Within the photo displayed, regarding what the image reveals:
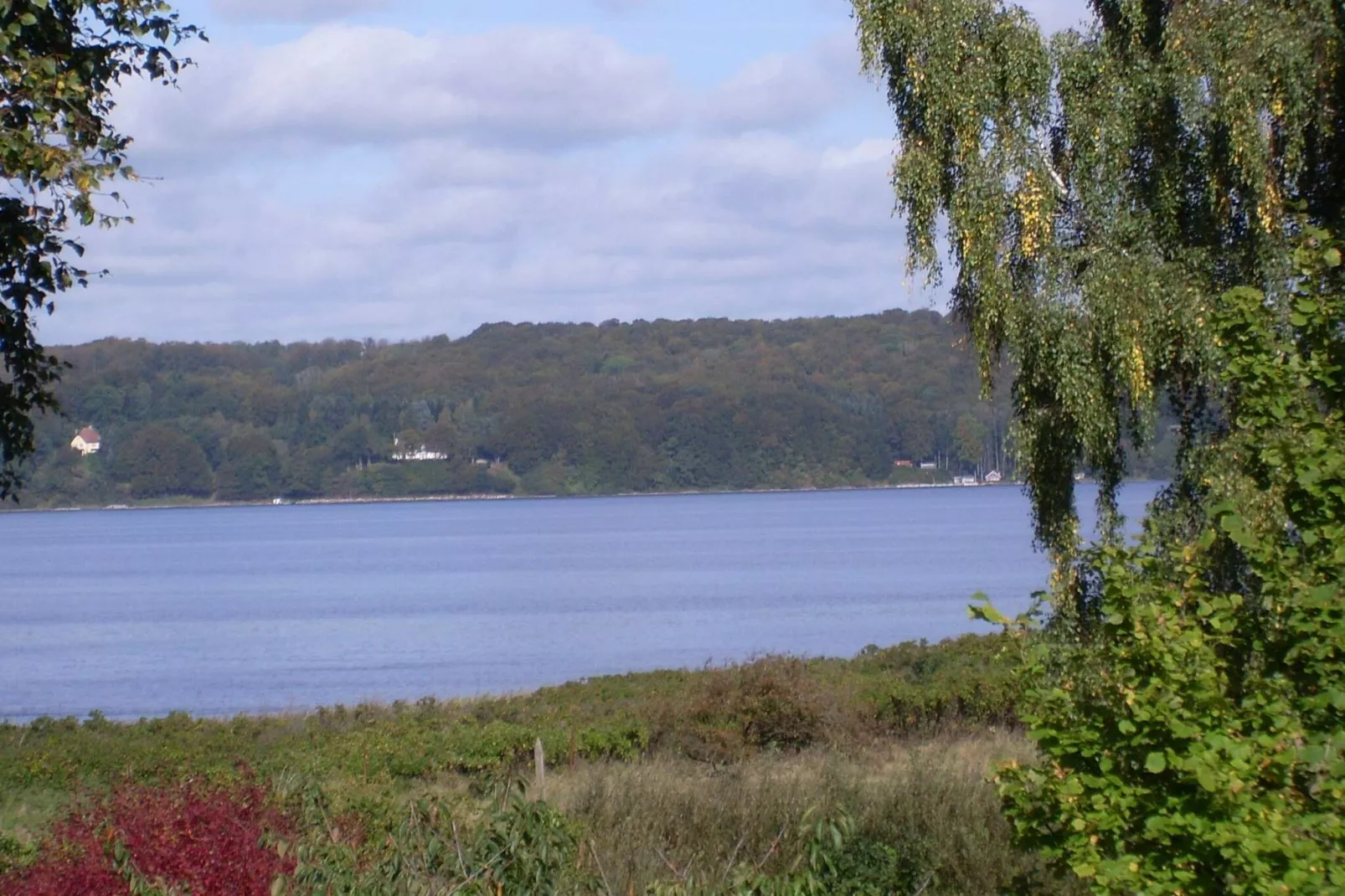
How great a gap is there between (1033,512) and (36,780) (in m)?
10.4

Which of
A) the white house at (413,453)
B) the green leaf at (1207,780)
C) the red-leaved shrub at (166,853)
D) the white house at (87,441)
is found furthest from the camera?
the white house at (413,453)

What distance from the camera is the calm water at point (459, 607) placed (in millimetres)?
41125

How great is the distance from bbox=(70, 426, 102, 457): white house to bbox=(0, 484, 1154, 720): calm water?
28.5 metres

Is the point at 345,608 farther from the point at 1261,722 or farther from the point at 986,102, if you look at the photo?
the point at 1261,722

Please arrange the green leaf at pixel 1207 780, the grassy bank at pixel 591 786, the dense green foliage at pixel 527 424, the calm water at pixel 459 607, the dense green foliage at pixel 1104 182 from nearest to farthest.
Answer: the green leaf at pixel 1207 780, the grassy bank at pixel 591 786, the dense green foliage at pixel 1104 182, the calm water at pixel 459 607, the dense green foliage at pixel 527 424

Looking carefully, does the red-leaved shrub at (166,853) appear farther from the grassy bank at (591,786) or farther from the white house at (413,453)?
the white house at (413,453)

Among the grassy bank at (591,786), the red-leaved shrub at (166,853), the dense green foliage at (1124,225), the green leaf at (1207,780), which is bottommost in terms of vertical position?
the grassy bank at (591,786)

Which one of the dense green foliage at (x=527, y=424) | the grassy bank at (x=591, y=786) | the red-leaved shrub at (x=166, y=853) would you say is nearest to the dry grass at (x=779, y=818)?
the grassy bank at (x=591, y=786)

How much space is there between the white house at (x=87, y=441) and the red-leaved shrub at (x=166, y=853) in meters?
165

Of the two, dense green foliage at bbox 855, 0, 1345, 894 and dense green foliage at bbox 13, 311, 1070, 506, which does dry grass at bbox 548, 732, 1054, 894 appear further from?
dense green foliage at bbox 13, 311, 1070, 506

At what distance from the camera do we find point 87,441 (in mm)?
162750

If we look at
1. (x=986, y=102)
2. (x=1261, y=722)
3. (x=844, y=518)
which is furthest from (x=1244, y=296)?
(x=844, y=518)

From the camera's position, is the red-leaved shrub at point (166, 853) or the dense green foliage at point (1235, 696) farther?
the red-leaved shrub at point (166, 853)

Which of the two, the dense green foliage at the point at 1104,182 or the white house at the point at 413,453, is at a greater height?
the dense green foliage at the point at 1104,182
